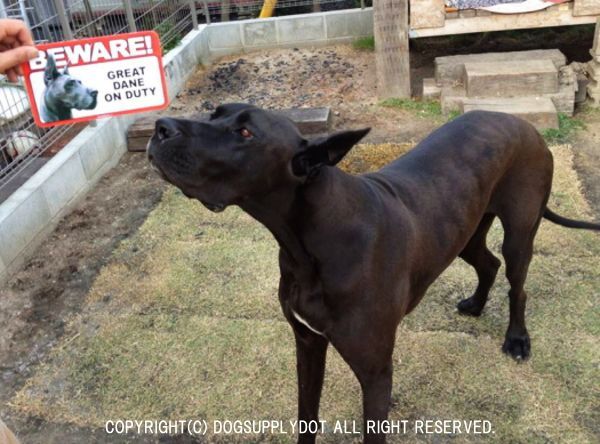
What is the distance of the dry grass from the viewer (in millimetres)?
3307

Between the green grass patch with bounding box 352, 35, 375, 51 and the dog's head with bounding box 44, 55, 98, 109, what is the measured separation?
558 cm

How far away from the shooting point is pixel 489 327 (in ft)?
12.6

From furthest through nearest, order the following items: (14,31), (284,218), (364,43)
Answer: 1. (364,43)
2. (14,31)
3. (284,218)

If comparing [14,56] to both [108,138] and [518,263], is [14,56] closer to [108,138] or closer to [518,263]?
[518,263]

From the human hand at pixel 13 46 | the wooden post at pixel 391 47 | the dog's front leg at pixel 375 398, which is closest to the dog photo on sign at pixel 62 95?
the human hand at pixel 13 46

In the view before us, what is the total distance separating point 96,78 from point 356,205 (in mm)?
2828

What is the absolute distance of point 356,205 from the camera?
232cm

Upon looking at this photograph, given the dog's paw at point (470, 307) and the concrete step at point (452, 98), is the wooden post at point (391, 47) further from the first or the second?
the dog's paw at point (470, 307)

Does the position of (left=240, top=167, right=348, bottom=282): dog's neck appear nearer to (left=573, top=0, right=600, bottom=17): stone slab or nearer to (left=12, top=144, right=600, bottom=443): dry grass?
(left=12, top=144, right=600, bottom=443): dry grass

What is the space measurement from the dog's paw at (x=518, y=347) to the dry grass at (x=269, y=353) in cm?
5

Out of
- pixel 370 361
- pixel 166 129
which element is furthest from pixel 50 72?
pixel 370 361

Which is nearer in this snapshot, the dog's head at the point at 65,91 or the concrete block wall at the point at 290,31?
the dog's head at the point at 65,91

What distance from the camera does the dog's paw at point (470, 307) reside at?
390cm

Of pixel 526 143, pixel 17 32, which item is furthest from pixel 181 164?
pixel 526 143
